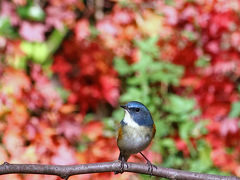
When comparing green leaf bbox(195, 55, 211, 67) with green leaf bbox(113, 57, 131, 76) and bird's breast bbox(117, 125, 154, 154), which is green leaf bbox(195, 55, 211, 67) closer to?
green leaf bbox(113, 57, 131, 76)

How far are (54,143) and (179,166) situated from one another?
1.56 metres

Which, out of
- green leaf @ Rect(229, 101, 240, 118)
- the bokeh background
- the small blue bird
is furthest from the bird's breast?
green leaf @ Rect(229, 101, 240, 118)

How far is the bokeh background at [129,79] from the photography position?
16.1ft

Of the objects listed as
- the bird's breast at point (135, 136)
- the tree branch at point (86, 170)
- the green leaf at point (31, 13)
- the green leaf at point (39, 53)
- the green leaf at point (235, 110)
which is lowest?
the tree branch at point (86, 170)

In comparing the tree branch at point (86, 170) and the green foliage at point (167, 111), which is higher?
the green foliage at point (167, 111)

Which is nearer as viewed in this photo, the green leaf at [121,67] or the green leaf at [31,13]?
the green leaf at [121,67]

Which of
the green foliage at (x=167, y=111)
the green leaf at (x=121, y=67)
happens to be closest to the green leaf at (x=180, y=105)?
the green foliage at (x=167, y=111)

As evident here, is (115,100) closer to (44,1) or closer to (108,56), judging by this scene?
(108,56)

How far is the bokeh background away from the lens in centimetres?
492

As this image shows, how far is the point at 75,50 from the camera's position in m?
6.04

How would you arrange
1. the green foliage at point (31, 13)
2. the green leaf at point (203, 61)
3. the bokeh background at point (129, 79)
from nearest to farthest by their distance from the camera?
the bokeh background at point (129, 79) < the green leaf at point (203, 61) < the green foliage at point (31, 13)

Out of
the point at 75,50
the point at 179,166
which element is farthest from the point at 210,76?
the point at 75,50

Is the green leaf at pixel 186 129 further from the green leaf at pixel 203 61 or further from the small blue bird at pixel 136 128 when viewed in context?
the small blue bird at pixel 136 128

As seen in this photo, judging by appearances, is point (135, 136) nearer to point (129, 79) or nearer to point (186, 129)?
point (186, 129)
